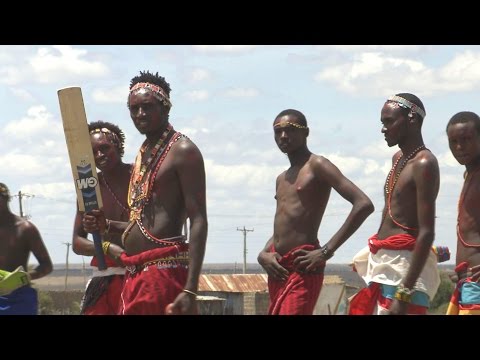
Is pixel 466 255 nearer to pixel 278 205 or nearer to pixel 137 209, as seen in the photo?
pixel 278 205

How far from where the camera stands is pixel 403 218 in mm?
8070

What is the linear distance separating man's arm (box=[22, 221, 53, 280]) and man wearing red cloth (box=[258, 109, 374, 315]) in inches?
102

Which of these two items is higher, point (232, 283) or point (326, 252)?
point (326, 252)

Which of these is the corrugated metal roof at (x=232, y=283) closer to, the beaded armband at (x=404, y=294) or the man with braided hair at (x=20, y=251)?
the man with braided hair at (x=20, y=251)

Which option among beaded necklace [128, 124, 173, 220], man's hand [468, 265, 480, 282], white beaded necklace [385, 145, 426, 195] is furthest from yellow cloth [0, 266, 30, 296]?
man's hand [468, 265, 480, 282]

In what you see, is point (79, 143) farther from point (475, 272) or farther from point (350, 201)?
point (475, 272)

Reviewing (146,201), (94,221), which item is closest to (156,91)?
(146,201)

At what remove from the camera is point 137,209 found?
7.83 meters

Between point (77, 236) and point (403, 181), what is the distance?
2541mm

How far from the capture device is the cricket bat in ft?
26.6

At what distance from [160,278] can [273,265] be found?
49.6 inches

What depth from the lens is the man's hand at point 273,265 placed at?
8.62 metres

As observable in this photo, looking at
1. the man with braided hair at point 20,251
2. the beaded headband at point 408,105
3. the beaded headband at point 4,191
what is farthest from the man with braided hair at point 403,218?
the beaded headband at point 4,191
